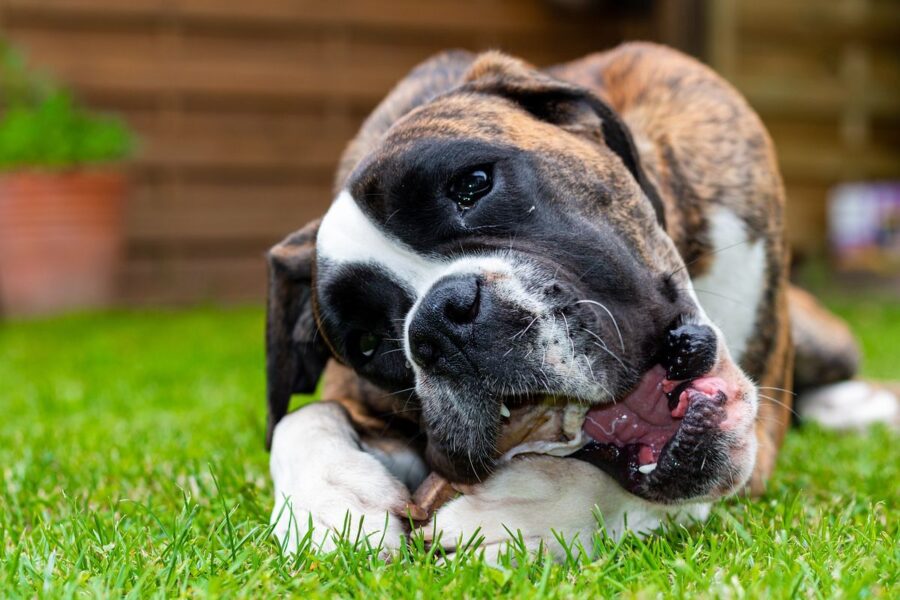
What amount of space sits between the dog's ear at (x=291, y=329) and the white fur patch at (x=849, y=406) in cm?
193

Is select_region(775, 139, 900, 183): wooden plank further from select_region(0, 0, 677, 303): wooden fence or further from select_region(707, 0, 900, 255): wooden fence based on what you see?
select_region(0, 0, 677, 303): wooden fence

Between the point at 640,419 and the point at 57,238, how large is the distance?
20.1 ft

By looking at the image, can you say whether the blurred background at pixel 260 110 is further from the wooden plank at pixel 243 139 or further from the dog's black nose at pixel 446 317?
the dog's black nose at pixel 446 317

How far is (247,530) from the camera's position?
214 centimetres

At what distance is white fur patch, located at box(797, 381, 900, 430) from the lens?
12.3 ft

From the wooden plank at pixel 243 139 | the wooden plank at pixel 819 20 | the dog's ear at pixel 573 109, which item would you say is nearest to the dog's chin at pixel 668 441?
the dog's ear at pixel 573 109

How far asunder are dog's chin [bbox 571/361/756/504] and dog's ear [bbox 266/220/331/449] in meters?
0.87

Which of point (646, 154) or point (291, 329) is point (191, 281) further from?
point (646, 154)

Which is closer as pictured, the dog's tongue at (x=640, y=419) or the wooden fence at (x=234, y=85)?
the dog's tongue at (x=640, y=419)

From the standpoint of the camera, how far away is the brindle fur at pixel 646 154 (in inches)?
96.9

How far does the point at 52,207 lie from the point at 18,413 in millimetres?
3660

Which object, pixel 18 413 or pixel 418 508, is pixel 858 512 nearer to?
pixel 418 508

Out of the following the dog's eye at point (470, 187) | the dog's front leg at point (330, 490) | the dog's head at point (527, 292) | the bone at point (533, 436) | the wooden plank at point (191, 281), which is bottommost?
the wooden plank at point (191, 281)

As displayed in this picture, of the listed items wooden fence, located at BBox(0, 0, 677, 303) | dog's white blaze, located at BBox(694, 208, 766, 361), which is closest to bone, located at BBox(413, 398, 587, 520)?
dog's white blaze, located at BBox(694, 208, 766, 361)
